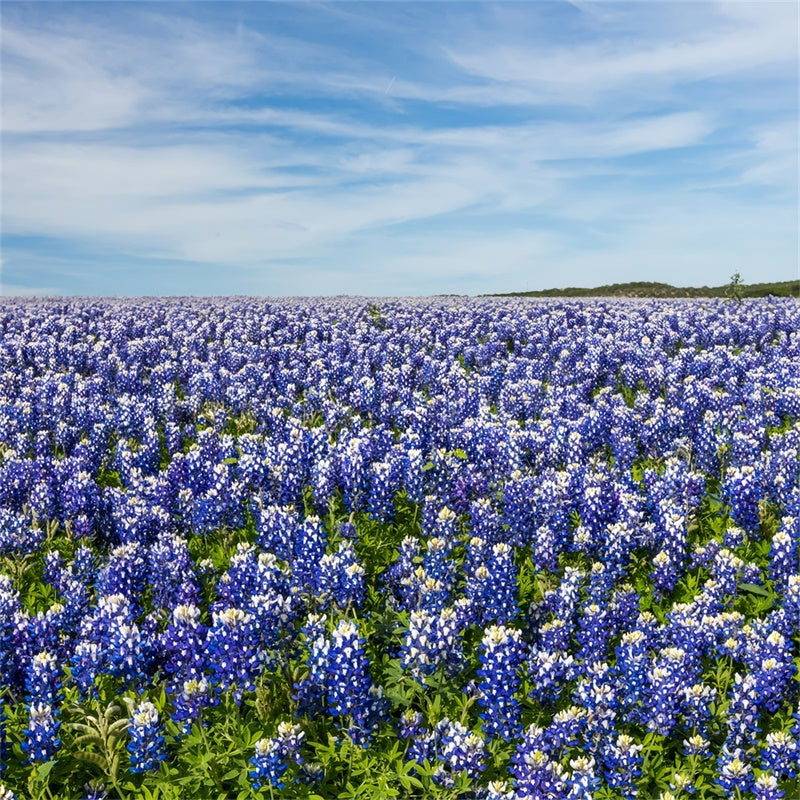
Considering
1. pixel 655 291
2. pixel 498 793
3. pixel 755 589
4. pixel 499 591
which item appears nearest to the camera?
pixel 498 793

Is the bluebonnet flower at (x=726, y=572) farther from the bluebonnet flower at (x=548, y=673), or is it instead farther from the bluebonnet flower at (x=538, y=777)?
the bluebonnet flower at (x=538, y=777)

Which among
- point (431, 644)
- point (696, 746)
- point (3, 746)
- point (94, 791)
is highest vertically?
point (431, 644)

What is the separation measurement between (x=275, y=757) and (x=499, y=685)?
1400 mm

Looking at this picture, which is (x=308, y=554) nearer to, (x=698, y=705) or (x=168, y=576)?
(x=168, y=576)

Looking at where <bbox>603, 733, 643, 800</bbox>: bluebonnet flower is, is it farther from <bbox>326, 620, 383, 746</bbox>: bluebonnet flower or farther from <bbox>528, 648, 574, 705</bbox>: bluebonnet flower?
<bbox>326, 620, 383, 746</bbox>: bluebonnet flower

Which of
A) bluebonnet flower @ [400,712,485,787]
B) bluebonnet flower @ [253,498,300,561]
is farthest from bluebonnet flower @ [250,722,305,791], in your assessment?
bluebonnet flower @ [253,498,300,561]

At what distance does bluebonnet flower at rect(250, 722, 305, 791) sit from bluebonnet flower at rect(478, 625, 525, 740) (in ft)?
3.77

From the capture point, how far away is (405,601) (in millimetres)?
5895

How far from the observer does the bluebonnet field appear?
14.8ft

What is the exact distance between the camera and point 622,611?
5590 mm

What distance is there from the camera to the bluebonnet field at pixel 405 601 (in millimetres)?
4512

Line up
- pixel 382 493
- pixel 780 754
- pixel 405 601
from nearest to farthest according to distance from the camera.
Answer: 1. pixel 780 754
2. pixel 405 601
3. pixel 382 493

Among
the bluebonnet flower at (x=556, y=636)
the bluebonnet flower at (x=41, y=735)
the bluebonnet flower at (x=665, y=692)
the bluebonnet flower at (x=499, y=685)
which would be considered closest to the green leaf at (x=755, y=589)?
the bluebonnet flower at (x=665, y=692)

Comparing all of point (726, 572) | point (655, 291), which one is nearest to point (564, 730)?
point (726, 572)
